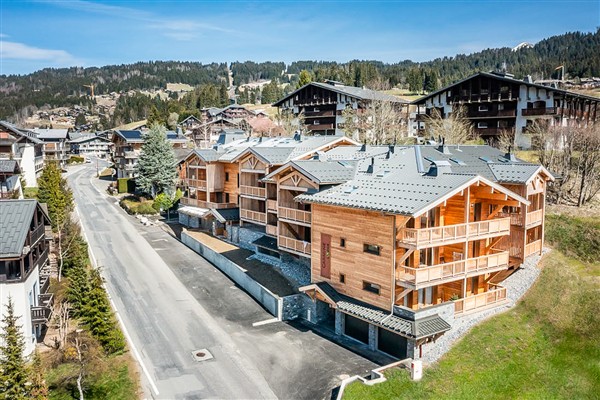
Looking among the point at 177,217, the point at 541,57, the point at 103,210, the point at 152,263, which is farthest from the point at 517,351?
the point at 541,57

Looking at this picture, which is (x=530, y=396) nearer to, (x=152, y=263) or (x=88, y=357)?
(x=88, y=357)

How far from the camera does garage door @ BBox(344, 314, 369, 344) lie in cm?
2847

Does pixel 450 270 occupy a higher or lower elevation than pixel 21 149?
lower

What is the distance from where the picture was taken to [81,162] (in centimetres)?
12212

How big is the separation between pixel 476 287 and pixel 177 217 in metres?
39.7

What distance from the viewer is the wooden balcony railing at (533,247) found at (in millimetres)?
33031

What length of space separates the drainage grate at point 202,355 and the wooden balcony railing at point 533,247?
854 inches

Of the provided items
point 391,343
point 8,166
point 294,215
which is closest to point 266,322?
point 294,215

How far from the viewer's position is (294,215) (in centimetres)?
3591

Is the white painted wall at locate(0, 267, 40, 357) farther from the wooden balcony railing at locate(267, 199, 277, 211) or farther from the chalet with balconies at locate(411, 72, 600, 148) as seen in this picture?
the chalet with balconies at locate(411, 72, 600, 148)

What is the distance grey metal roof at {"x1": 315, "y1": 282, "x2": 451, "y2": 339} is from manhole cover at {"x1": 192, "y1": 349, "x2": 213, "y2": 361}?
25.6ft

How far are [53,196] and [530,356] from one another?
39.8m

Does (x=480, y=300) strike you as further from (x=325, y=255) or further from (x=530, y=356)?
(x=325, y=255)

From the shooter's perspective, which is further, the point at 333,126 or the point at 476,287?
the point at 333,126
